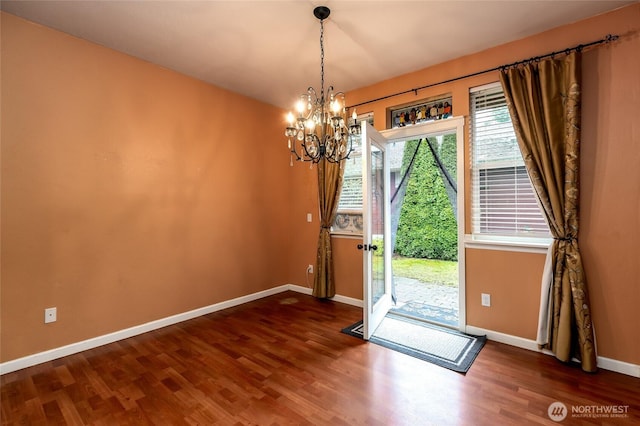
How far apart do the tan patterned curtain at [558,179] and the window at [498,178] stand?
0.60 ft

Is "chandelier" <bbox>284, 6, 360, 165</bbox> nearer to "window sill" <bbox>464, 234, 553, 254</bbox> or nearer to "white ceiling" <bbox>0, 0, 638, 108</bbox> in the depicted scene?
"white ceiling" <bbox>0, 0, 638, 108</bbox>

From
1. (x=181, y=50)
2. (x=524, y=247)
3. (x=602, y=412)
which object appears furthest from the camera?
(x=181, y=50)

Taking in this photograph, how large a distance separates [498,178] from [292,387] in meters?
2.67

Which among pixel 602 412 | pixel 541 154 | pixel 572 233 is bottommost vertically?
pixel 602 412

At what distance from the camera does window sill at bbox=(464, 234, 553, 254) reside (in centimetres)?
264

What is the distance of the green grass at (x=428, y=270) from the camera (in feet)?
17.1

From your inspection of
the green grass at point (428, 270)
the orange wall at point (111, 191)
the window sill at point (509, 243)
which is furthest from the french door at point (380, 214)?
the orange wall at point (111, 191)

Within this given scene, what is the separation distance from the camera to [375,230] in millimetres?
3215

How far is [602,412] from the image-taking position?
1835 mm

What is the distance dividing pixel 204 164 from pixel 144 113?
815 mm

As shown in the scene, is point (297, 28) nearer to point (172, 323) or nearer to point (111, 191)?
point (111, 191)

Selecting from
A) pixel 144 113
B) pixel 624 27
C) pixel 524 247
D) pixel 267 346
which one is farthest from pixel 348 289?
pixel 624 27

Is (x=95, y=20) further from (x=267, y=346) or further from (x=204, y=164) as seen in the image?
(x=267, y=346)

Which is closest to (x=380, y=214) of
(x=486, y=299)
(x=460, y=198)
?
(x=460, y=198)
